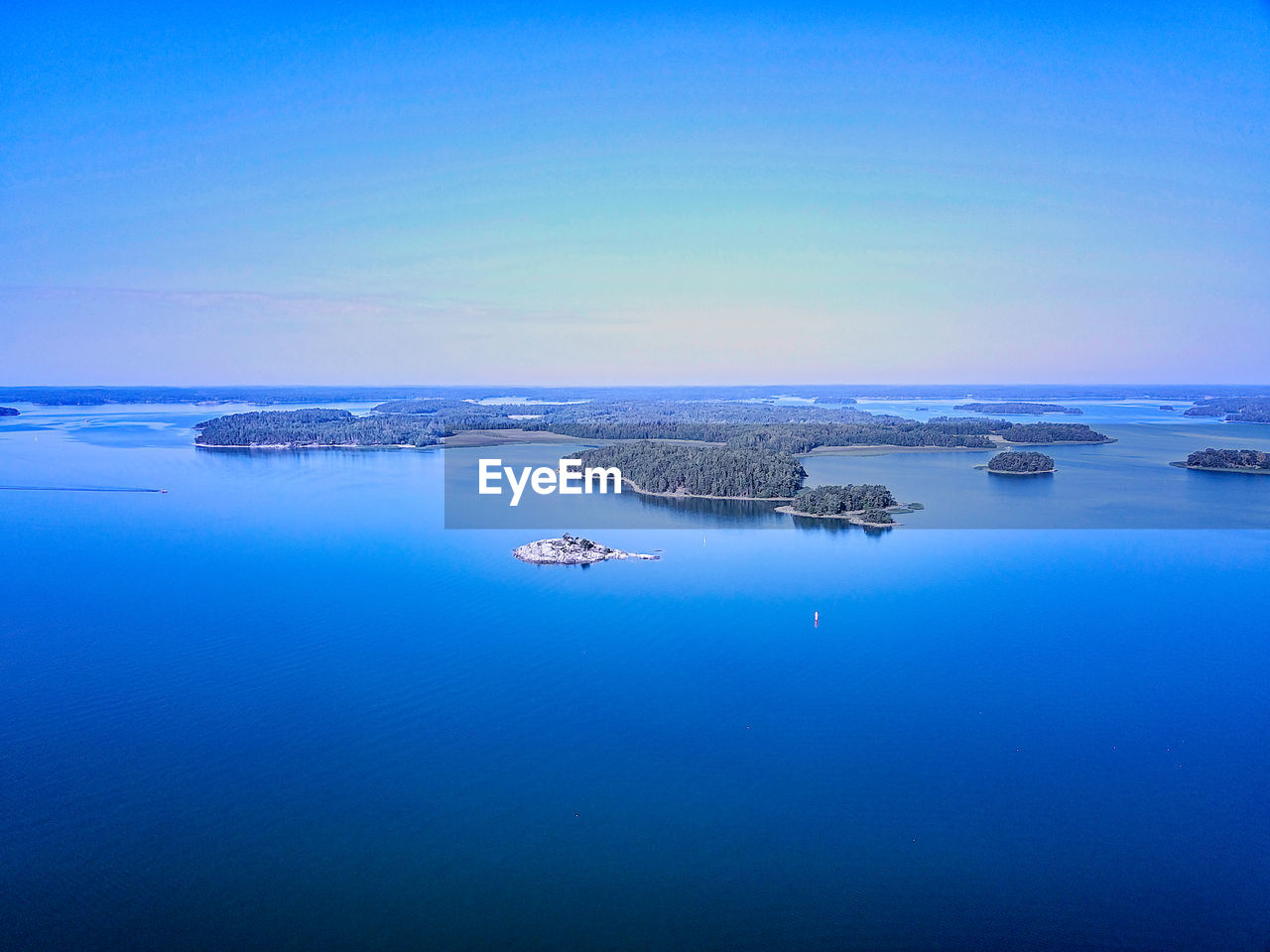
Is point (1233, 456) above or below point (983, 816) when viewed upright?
above

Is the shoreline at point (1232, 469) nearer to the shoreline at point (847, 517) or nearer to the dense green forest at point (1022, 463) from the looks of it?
the dense green forest at point (1022, 463)

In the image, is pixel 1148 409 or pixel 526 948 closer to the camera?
pixel 526 948

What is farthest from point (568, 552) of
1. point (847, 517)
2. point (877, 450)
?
point (877, 450)

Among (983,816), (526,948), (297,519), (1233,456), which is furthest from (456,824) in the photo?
(1233,456)

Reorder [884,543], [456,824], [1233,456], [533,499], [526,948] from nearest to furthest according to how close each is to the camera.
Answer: [526,948]
[456,824]
[884,543]
[533,499]
[1233,456]

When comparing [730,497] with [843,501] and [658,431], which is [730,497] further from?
[658,431]

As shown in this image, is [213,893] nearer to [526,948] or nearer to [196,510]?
[526,948]
